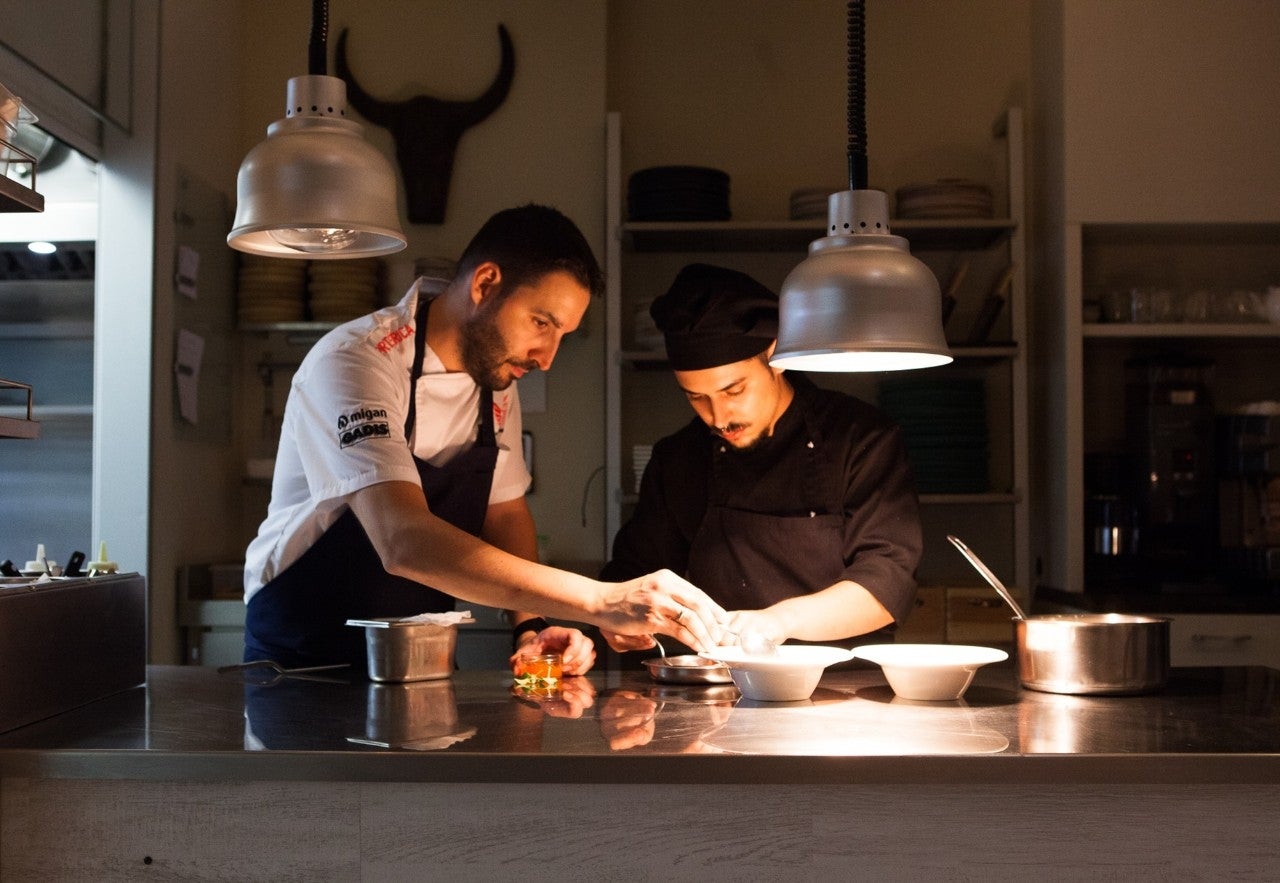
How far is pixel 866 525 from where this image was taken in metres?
2.59

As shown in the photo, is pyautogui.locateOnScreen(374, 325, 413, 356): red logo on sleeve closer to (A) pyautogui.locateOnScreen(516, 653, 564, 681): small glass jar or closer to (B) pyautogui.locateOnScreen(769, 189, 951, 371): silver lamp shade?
(A) pyautogui.locateOnScreen(516, 653, 564, 681): small glass jar

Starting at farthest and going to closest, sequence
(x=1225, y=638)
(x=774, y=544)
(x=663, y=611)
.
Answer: (x=1225, y=638), (x=774, y=544), (x=663, y=611)

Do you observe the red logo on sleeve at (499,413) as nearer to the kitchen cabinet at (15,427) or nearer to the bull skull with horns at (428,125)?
the kitchen cabinet at (15,427)

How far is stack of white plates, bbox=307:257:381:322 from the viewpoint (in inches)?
163

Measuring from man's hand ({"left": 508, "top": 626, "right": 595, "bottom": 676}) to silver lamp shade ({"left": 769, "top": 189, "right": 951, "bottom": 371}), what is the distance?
72 cm

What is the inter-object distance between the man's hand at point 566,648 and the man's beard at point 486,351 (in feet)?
1.70

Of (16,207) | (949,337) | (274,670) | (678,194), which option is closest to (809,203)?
(678,194)

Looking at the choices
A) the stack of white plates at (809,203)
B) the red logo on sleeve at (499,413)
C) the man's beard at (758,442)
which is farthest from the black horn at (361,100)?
the man's beard at (758,442)

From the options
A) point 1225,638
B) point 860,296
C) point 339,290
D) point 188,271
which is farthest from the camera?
point 339,290

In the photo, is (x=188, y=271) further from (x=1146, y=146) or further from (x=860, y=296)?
(x=1146, y=146)

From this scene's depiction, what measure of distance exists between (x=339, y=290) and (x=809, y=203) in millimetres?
1594

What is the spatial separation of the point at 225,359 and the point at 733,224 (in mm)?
1819

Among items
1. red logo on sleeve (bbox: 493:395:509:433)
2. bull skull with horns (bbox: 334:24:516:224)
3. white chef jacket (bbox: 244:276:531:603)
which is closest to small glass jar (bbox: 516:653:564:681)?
white chef jacket (bbox: 244:276:531:603)

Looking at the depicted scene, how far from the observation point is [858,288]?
172cm
